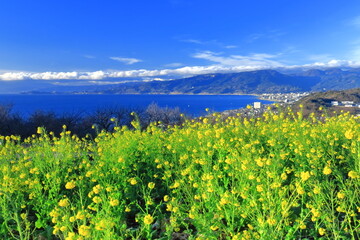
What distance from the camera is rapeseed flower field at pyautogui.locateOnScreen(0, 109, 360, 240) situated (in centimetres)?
288

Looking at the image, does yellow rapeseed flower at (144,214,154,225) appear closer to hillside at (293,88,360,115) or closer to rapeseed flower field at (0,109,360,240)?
rapeseed flower field at (0,109,360,240)

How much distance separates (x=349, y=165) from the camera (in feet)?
15.4

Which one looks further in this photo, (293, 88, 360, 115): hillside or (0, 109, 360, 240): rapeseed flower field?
(293, 88, 360, 115): hillside

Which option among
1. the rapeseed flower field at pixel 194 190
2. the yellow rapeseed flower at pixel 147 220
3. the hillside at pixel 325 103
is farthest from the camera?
the hillside at pixel 325 103

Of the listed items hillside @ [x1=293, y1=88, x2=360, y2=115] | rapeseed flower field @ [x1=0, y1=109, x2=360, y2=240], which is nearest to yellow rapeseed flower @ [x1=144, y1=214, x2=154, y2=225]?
rapeseed flower field @ [x1=0, y1=109, x2=360, y2=240]

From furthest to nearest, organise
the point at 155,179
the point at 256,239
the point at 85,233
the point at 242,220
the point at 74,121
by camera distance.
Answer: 1. the point at 74,121
2. the point at 155,179
3. the point at 242,220
4. the point at 256,239
5. the point at 85,233

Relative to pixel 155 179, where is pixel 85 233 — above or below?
above

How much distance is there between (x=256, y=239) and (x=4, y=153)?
5616 mm

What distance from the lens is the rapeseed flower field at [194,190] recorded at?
288 cm

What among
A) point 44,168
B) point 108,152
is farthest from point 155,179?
point 44,168

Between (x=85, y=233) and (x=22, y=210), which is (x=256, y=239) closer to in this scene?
(x=85, y=233)

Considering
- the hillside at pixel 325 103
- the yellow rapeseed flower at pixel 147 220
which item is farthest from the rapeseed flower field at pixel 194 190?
the hillside at pixel 325 103

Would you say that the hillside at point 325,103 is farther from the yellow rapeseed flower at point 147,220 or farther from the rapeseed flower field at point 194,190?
the yellow rapeseed flower at point 147,220

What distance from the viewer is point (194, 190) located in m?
4.31
